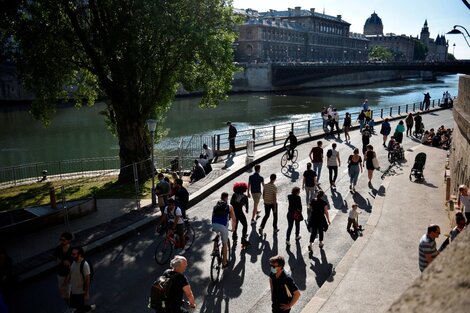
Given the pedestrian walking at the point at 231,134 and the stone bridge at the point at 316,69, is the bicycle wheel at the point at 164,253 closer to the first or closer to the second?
the pedestrian walking at the point at 231,134

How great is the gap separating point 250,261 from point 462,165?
6.76 metres

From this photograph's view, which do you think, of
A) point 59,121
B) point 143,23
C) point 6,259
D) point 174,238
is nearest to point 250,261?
point 174,238

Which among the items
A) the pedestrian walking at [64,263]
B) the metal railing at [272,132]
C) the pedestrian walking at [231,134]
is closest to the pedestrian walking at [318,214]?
the pedestrian walking at [64,263]

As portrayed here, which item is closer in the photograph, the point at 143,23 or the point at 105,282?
the point at 105,282

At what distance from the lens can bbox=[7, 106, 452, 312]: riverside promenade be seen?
8.12 m

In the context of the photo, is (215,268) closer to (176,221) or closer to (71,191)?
(176,221)

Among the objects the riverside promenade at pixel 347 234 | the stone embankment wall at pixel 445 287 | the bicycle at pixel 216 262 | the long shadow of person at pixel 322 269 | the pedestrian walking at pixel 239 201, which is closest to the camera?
the stone embankment wall at pixel 445 287

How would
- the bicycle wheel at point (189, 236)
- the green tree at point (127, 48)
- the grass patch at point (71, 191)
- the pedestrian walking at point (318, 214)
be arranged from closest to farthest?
1. the pedestrian walking at point (318, 214)
2. the bicycle wheel at point (189, 236)
3. the grass patch at point (71, 191)
4. the green tree at point (127, 48)

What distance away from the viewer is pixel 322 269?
944 centimetres

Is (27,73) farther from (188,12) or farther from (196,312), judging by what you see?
(196,312)

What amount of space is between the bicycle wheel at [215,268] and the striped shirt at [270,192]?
2.54 m

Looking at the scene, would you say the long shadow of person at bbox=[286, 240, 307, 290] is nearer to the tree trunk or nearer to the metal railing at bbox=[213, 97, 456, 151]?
the tree trunk

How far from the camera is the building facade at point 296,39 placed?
11869cm

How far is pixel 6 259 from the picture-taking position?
790cm
